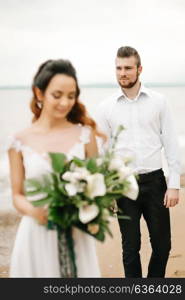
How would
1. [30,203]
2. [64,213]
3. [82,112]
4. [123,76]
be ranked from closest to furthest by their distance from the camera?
[64,213]
[30,203]
[82,112]
[123,76]

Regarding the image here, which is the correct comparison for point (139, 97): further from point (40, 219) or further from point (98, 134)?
point (40, 219)

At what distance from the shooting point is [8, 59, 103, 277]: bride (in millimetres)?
1631

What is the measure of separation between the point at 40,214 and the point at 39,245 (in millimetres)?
131

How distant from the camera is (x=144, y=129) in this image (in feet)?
7.19

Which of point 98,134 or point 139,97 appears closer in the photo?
point 98,134

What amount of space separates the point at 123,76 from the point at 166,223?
687 mm

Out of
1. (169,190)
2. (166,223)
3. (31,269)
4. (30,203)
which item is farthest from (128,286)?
(30,203)

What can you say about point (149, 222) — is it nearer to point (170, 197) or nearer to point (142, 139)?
point (170, 197)

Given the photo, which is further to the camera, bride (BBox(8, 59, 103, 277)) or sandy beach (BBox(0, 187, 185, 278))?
sandy beach (BBox(0, 187, 185, 278))

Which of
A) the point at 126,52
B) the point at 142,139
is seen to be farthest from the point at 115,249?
the point at 126,52

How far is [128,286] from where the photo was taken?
2.22 metres

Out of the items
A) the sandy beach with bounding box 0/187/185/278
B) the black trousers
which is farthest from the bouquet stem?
the sandy beach with bounding box 0/187/185/278

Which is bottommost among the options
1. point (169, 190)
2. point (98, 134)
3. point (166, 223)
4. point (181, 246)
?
point (181, 246)

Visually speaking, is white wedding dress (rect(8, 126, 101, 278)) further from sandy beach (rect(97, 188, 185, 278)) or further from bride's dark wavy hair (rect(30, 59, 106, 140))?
sandy beach (rect(97, 188, 185, 278))
